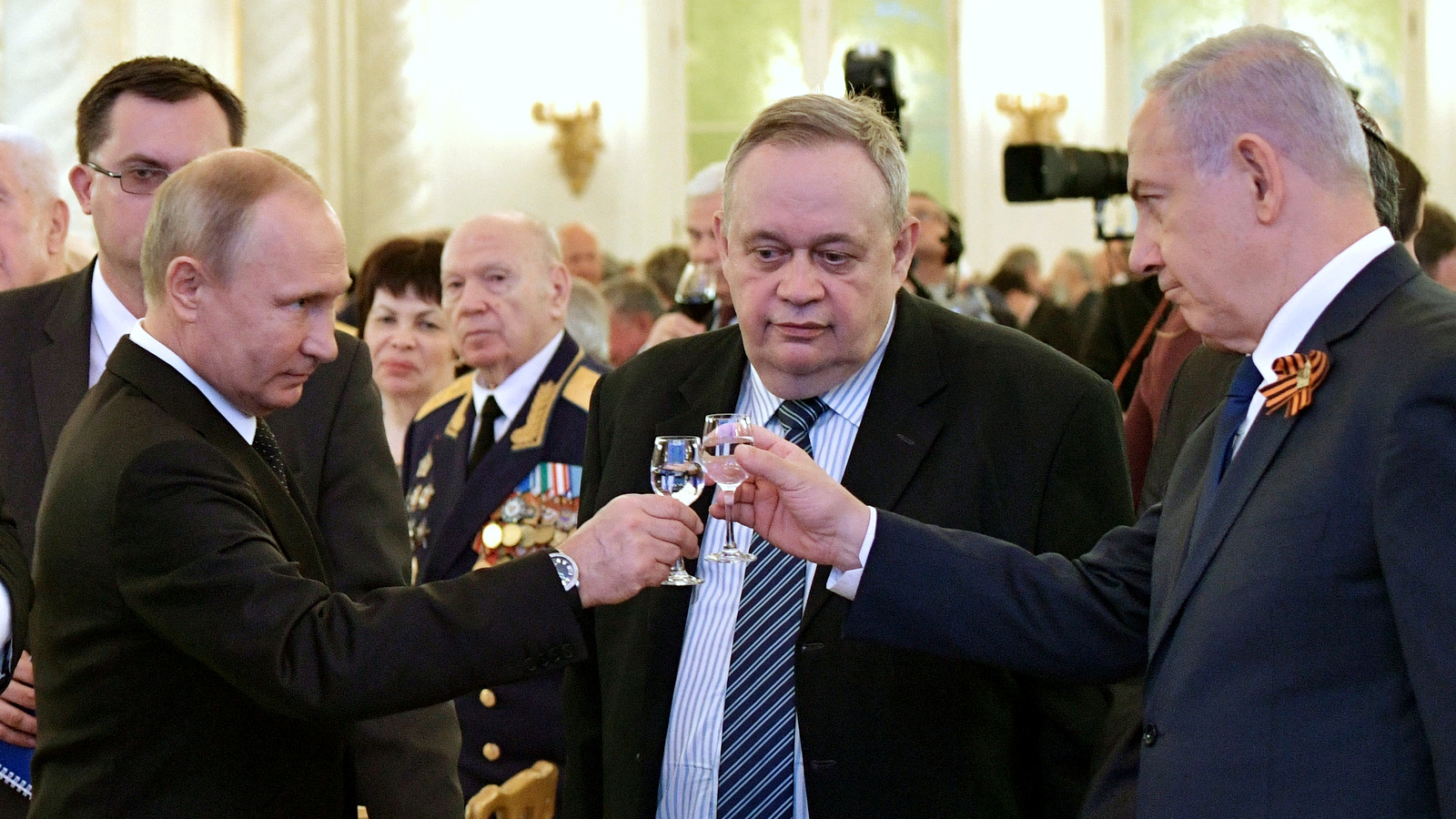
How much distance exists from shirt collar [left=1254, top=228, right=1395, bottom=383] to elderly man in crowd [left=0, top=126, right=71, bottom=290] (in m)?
2.85

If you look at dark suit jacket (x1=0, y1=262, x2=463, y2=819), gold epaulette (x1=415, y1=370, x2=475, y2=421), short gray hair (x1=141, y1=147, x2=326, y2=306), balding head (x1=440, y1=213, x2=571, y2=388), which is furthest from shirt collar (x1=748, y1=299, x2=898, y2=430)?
gold epaulette (x1=415, y1=370, x2=475, y2=421)

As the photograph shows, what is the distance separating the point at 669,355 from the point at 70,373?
3.57ft

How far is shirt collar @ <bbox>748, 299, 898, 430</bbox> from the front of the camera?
2.59 metres

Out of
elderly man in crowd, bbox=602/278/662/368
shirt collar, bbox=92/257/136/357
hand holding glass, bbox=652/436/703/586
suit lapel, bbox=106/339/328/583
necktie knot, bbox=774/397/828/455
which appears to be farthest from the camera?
elderly man in crowd, bbox=602/278/662/368

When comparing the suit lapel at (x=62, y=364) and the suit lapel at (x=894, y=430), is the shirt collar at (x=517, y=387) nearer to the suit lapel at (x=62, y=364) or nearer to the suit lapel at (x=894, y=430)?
the suit lapel at (x=62, y=364)

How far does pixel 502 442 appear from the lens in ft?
12.5

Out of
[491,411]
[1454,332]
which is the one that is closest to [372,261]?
[491,411]

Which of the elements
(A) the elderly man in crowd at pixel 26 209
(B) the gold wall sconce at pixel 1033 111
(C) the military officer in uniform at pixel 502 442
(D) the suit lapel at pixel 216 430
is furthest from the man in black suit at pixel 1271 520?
(B) the gold wall sconce at pixel 1033 111

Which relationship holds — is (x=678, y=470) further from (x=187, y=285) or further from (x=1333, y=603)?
(x=1333, y=603)

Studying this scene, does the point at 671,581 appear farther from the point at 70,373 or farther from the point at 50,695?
the point at 70,373

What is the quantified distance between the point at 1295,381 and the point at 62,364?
213 cm

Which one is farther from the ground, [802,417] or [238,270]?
[238,270]

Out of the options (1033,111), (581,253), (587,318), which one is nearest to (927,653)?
(587,318)

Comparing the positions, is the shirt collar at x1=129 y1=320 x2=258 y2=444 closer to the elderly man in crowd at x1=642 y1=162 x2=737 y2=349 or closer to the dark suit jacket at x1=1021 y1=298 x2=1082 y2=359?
the elderly man in crowd at x1=642 y1=162 x2=737 y2=349
